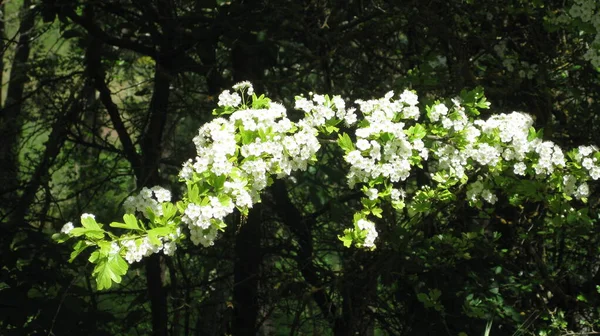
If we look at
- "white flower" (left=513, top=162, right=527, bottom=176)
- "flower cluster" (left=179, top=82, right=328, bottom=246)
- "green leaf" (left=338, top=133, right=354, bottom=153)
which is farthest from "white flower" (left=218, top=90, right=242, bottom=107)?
"white flower" (left=513, top=162, right=527, bottom=176)

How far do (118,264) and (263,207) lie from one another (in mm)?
1974

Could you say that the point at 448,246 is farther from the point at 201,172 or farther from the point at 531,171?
the point at 201,172

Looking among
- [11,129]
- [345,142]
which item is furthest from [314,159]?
[11,129]

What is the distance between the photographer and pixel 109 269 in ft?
6.19

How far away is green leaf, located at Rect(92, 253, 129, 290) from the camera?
1.87 m

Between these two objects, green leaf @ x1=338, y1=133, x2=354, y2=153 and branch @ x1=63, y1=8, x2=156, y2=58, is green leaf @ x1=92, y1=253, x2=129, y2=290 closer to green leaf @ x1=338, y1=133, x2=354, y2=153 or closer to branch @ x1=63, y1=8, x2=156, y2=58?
green leaf @ x1=338, y1=133, x2=354, y2=153

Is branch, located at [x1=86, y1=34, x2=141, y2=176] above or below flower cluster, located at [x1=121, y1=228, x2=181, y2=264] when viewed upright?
above

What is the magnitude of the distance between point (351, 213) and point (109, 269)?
5.16 feet

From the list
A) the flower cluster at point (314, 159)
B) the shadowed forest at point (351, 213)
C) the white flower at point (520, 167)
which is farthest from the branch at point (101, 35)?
the white flower at point (520, 167)

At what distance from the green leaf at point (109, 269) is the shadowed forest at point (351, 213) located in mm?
1230

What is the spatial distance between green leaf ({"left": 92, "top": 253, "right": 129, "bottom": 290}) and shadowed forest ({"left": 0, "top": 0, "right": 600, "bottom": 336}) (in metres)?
1.23

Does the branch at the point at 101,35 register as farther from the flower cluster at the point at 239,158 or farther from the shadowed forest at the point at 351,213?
the flower cluster at the point at 239,158

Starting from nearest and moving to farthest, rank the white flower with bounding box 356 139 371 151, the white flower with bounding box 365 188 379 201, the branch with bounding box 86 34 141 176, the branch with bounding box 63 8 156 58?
the white flower with bounding box 356 139 371 151
the white flower with bounding box 365 188 379 201
the branch with bounding box 63 8 156 58
the branch with bounding box 86 34 141 176

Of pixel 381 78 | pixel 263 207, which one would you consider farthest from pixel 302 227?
pixel 381 78
